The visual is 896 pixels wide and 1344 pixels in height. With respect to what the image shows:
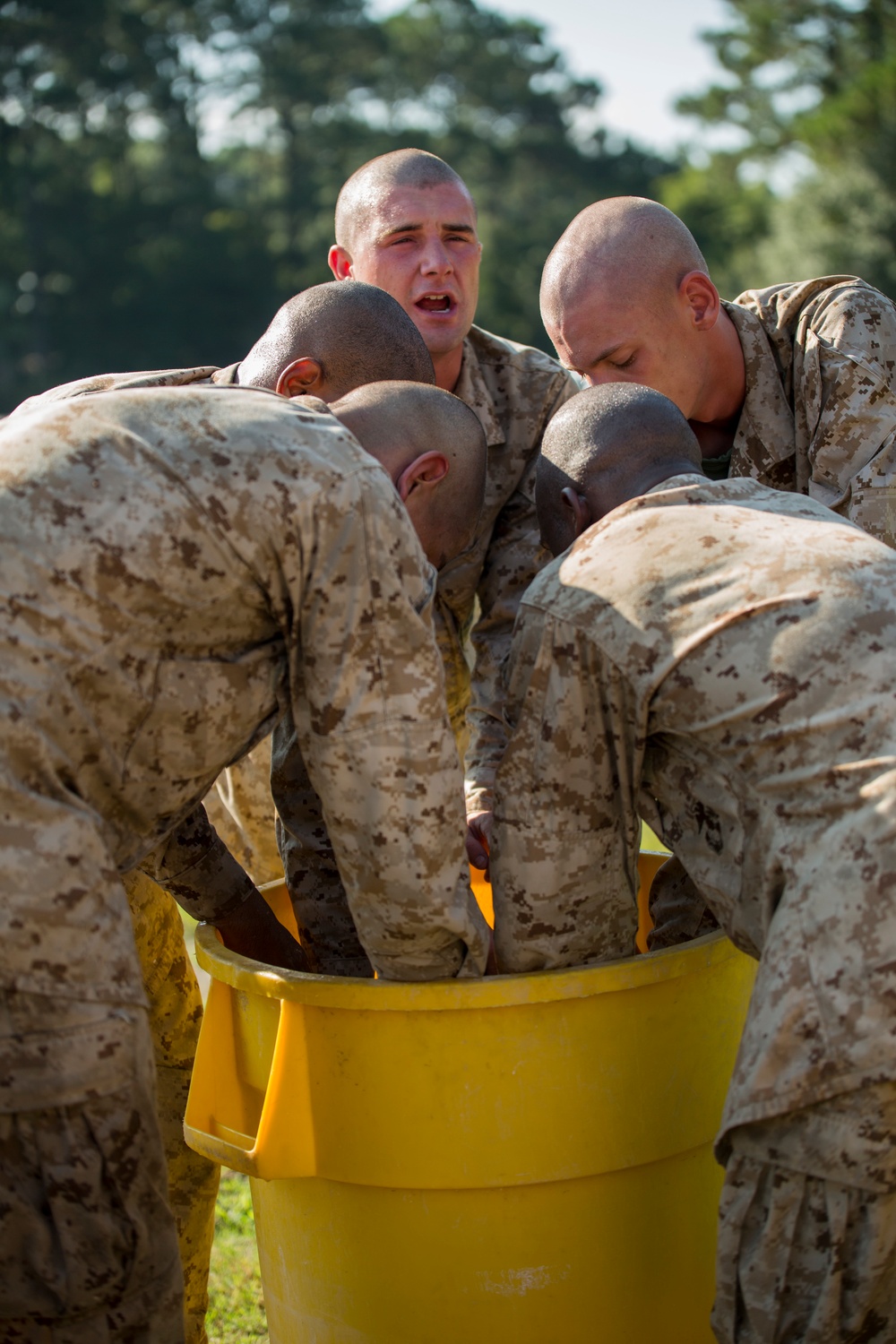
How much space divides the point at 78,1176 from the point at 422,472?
1292 millimetres

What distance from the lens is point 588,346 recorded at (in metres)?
3.34

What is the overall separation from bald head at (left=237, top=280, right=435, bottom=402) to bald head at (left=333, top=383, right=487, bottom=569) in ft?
0.82

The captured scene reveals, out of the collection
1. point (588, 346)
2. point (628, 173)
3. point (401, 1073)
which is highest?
point (588, 346)

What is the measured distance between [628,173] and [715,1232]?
4696 centimetres

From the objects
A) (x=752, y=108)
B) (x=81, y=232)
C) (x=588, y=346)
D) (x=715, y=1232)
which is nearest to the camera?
(x=715, y=1232)

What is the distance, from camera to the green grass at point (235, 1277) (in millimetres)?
3139

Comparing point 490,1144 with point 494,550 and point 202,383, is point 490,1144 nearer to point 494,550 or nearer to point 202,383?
point 202,383

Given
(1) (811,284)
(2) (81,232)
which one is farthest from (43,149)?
(1) (811,284)

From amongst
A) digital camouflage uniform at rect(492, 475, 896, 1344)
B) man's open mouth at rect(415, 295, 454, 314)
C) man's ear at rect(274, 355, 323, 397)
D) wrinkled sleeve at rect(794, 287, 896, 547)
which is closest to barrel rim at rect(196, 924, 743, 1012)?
digital camouflage uniform at rect(492, 475, 896, 1344)

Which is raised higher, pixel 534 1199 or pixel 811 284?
pixel 811 284

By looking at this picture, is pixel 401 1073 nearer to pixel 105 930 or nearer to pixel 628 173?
pixel 105 930

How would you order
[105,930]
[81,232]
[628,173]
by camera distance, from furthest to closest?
1. [628,173]
2. [81,232]
3. [105,930]

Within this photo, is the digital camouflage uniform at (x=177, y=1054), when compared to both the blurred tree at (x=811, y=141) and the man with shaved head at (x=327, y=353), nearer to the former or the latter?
the man with shaved head at (x=327, y=353)

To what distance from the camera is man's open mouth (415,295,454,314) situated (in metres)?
3.76
